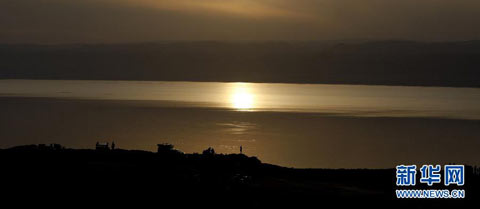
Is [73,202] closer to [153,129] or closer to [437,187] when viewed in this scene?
[437,187]

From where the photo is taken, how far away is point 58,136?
303 ft

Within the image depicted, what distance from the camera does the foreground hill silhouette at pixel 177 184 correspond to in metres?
31.5

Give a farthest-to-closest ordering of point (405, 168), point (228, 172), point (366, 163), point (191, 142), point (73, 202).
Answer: point (191, 142), point (366, 163), point (228, 172), point (405, 168), point (73, 202)

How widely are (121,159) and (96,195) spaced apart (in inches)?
459

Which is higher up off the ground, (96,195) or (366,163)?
(366,163)

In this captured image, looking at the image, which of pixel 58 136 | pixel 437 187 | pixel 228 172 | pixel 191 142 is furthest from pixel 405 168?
pixel 58 136

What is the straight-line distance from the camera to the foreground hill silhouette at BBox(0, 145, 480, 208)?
103ft

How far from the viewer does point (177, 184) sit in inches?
1326

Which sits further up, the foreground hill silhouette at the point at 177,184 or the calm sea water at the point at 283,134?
the calm sea water at the point at 283,134

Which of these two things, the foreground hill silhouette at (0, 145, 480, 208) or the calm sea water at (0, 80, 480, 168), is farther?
the calm sea water at (0, 80, 480, 168)

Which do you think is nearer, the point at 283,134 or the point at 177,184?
the point at 177,184

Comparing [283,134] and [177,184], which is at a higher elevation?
[283,134]

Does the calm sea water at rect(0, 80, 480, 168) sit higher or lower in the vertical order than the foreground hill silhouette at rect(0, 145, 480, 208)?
higher

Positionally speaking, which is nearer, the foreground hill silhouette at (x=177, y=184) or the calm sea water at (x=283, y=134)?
the foreground hill silhouette at (x=177, y=184)
